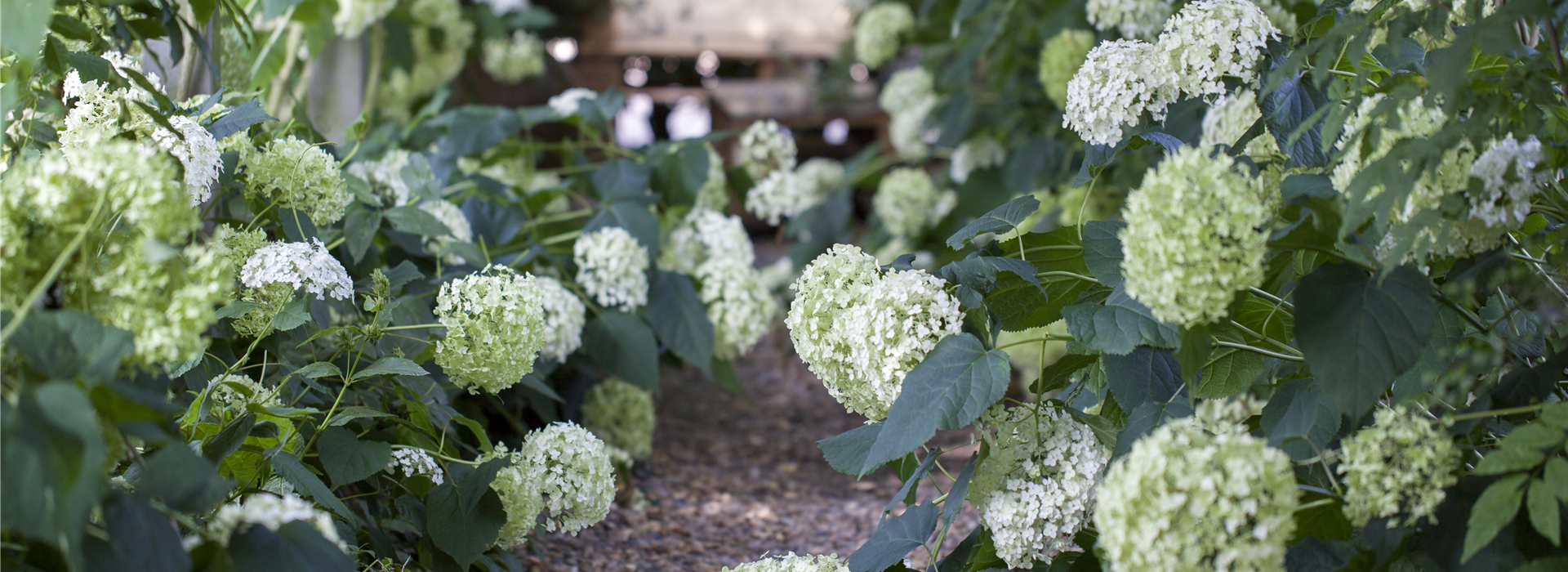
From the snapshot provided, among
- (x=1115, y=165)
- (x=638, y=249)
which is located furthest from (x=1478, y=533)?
(x=1115, y=165)

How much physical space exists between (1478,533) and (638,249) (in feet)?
4.65

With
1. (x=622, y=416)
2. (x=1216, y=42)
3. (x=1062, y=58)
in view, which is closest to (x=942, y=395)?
(x=1216, y=42)

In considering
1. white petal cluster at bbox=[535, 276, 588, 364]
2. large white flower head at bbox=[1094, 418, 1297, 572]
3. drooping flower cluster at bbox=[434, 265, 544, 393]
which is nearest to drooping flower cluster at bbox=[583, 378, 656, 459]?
white petal cluster at bbox=[535, 276, 588, 364]

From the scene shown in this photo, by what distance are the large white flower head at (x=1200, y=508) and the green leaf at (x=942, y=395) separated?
0.56 ft

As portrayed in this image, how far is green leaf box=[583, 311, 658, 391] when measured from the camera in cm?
182

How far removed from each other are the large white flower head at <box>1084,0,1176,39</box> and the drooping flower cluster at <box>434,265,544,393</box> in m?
1.20

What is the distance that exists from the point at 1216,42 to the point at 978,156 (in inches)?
71.1

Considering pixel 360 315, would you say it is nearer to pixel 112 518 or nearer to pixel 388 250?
pixel 388 250

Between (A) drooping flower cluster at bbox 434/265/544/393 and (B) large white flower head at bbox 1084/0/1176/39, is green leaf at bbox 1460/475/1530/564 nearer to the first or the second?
(A) drooping flower cluster at bbox 434/265/544/393

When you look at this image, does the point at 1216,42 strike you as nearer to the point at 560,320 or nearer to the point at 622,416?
the point at 560,320

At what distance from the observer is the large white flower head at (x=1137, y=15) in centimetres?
170

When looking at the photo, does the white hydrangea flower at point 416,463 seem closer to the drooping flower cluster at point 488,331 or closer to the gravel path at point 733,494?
the drooping flower cluster at point 488,331

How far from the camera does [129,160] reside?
65 cm

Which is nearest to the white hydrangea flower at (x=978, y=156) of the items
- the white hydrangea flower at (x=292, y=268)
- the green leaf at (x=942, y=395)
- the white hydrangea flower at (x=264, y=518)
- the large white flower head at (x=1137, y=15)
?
the large white flower head at (x=1137, y=15)
